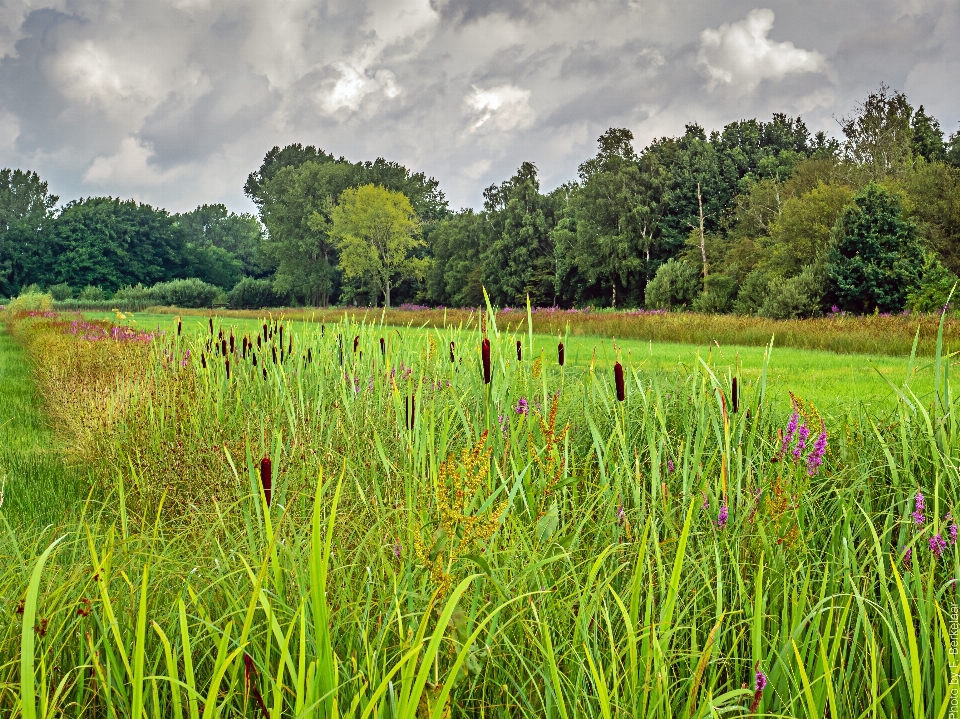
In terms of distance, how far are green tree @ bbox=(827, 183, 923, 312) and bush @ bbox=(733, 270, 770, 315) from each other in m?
3.03

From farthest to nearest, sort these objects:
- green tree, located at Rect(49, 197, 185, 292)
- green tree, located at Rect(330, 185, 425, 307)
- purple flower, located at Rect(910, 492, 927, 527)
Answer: green tree, located at Rect(49, 197, 185, 292) < green tree, located at Rect(330, 185, 425, 307) < purple flower, located at Rect(910, 492, 927, 527)

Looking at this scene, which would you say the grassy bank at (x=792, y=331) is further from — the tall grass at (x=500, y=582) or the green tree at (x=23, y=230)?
the green tree at (x=23, y=230)

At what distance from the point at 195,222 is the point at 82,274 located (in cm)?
2502

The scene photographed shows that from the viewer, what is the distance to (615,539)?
71.7 inches

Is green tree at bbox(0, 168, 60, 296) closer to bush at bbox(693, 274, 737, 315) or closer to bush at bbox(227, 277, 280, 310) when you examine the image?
bush at bbox(227, 277, 280, 310)

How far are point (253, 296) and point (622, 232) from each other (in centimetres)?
3124

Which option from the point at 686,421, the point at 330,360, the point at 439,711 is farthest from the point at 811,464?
the point at 330,360

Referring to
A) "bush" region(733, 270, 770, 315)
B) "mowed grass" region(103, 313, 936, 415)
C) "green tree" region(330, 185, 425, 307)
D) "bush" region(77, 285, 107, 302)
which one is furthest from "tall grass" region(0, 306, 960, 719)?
"bush" region(77, 285, 107, 302)

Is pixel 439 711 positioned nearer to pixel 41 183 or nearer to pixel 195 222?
pixel 41 183

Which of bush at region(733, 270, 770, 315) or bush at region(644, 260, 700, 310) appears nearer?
bush at region(733, 270, 770, 315)

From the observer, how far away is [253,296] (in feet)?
175

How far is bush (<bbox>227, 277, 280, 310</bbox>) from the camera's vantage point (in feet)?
175

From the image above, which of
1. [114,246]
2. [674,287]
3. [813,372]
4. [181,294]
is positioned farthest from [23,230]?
[813,372]

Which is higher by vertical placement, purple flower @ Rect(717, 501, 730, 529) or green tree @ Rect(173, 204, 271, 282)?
green tree @ Rect(173, 204, 271, 282)
